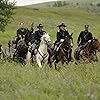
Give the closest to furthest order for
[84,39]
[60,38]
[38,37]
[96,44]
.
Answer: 1. [38,37]
2. [60,38]
3. [96,44]
4. [84,39]

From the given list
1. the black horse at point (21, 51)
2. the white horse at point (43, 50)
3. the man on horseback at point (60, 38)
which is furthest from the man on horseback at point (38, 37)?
the black horse at point (21, 51)

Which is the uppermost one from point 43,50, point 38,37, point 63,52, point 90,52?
point 38,37

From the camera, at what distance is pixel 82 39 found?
71.7ft

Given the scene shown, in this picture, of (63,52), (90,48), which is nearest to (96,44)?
(90,48)

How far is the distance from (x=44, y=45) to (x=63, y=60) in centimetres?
134

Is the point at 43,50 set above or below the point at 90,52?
above

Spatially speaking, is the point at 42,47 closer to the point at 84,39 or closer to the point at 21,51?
the point at 21,51

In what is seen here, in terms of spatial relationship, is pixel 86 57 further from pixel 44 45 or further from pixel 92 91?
pixel 92 91

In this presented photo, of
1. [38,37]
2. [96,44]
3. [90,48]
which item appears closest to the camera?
[38,37]

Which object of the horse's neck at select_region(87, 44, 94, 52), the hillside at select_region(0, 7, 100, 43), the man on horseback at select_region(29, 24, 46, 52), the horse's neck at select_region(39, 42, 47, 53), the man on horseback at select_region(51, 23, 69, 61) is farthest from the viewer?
the hillside at select_region(0, 7, 100, 43)

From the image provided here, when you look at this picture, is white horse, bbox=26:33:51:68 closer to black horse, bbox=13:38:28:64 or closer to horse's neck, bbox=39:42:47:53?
horse's neck, bbox=39:42:47:53

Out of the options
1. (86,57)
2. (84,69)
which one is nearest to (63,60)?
(86,57)

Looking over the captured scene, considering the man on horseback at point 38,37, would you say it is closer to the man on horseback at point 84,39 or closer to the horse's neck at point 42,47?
the horse's neck at point 42,47

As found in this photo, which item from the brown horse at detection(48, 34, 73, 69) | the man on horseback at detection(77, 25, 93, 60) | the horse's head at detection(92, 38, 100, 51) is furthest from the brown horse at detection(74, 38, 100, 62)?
the brown horse at detection(48, 34, 73, 69)
